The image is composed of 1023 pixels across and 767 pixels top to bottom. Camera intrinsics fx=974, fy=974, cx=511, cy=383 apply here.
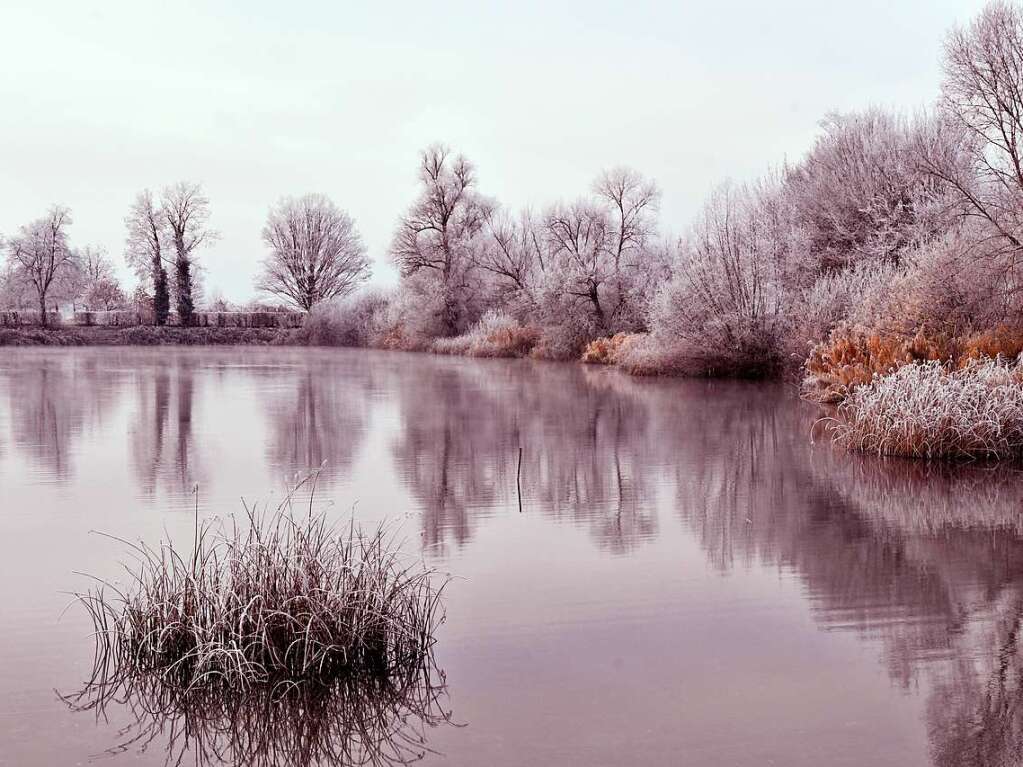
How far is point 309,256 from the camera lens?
221 ft

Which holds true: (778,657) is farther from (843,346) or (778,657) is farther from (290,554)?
(843,346)

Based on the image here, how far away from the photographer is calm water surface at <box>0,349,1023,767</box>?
4457 millimetres

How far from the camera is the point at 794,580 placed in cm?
689

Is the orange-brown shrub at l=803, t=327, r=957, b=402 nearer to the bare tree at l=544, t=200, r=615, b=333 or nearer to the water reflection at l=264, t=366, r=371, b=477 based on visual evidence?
the water reflection at l=264, t=366, r=371, b=477

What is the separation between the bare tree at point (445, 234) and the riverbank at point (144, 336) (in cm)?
1560

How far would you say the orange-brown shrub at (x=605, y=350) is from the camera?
32.0 m

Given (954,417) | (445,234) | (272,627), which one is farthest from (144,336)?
(272,627)

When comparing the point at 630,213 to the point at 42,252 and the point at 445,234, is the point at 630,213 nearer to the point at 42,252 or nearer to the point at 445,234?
the point at 445,234

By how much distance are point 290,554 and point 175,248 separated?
63044mm

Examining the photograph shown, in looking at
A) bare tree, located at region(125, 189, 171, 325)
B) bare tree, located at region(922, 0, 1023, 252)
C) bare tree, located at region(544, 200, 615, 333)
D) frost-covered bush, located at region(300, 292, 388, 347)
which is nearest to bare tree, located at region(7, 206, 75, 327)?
bare tree, located at region(125, 189, 171, 325)

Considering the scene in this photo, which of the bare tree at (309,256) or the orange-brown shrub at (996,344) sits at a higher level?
the bare tree at (309,256)

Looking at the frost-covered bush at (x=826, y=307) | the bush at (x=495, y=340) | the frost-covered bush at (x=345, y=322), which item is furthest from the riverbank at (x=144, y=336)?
the frost-covered bush at (x=826, y=307)

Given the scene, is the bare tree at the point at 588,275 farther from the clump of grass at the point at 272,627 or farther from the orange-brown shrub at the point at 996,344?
the clump of grass at the point at 272,627

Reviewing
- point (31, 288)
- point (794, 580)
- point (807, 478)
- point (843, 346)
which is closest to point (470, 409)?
point (843, 346)
